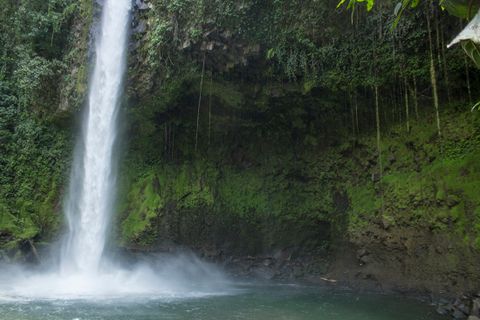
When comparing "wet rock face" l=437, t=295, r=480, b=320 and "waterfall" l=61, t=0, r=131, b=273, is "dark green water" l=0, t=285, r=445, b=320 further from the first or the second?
"waterfall" l=61, t=0, r=131, b=273

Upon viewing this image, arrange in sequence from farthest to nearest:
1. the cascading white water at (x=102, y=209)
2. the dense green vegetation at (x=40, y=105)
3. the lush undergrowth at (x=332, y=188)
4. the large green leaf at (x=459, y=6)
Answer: the dense green vegetation at (x=40, y=105) < the cascading white water at (x=102, y=209) < the lush undergrowth at (x=332, y=188) < the large green leaf at (x=459, y=6)

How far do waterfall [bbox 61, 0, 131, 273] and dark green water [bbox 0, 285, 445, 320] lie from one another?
14.0 feet

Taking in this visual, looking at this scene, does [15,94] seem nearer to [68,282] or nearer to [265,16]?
[68,282]

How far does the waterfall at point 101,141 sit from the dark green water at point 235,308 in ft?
14.0

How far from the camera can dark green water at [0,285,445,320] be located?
8258 millimetres

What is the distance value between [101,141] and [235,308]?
763 cm

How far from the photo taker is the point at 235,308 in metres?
9.26

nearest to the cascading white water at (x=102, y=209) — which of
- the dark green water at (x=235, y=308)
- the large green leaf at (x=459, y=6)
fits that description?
the dark green water at (x=235, y=308)

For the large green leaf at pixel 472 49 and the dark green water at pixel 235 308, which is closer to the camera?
the large green leaf at pixel 472 49

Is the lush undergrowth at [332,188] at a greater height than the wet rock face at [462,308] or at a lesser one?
greater

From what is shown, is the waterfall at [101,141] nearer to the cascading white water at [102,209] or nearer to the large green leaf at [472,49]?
the cascading white water at [102,209]

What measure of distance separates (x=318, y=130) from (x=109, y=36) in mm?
7228

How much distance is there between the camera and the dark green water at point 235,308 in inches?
325

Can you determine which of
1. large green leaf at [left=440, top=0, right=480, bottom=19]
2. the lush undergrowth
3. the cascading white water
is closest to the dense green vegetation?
the cascading white water
